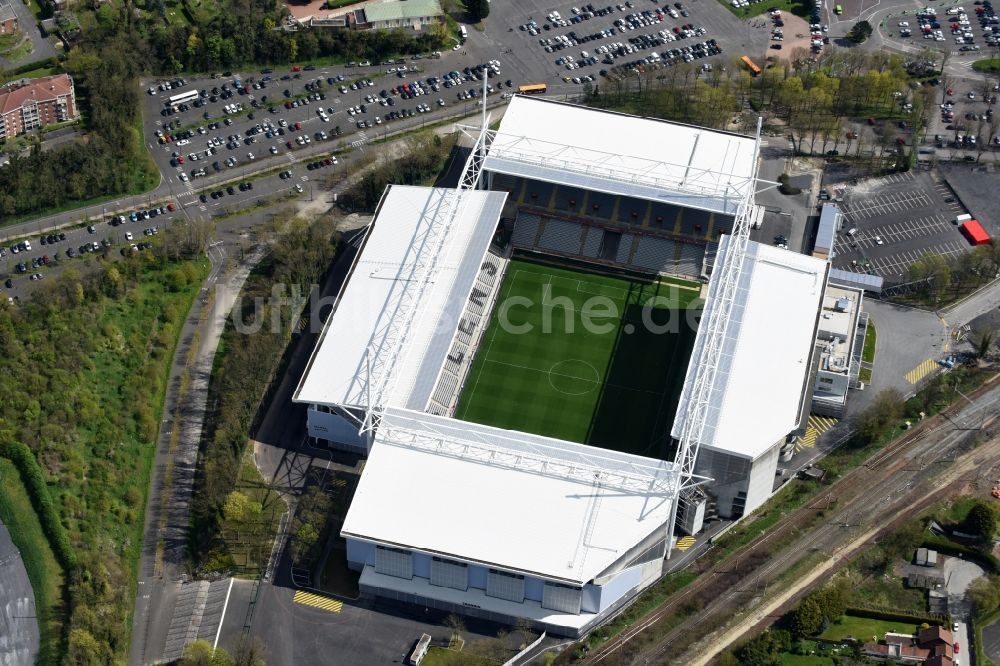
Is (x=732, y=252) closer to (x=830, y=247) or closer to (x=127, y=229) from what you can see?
(x=830, y=247)

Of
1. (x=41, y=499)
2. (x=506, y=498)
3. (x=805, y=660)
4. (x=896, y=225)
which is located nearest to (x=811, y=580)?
(x=805, y=660)

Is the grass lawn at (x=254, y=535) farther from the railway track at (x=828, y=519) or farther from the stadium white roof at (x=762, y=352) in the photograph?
the stadium white roof at (x=762, y=352)

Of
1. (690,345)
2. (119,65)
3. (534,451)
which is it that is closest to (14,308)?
(119,65)

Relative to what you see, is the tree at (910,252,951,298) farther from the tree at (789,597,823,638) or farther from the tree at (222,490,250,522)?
the tree at (222,490,250,522)

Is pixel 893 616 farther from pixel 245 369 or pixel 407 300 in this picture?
pixel 245 369

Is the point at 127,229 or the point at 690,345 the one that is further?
the point at 127,229

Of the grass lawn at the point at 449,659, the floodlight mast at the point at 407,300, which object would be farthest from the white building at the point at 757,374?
the floodlight mast at the point at 407,300

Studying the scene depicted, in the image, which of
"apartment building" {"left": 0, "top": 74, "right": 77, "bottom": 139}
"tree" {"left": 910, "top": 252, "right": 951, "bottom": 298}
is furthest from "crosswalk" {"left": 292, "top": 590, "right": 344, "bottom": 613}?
"apartment building" {"left": 0, "top": 74, "right": 77, "bottom": 139}
